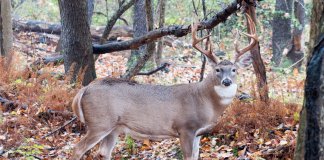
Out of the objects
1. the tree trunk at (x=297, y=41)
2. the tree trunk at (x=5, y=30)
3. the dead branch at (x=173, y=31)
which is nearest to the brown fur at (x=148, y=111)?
the dead branch at (x=173, y=31)

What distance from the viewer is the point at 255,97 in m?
7.79

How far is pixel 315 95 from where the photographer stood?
11.5 feet

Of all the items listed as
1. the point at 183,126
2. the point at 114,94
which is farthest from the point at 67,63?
the point at 183,126

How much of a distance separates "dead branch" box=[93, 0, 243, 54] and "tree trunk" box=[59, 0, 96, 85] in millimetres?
510

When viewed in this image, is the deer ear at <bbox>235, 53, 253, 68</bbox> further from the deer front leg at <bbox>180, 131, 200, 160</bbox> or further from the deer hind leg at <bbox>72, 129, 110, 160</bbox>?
the deer hind leg at <bbox>72, 129, 110, 160</bbox>

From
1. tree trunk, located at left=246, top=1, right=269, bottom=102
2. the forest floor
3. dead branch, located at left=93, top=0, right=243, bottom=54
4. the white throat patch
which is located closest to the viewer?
the white throat patch

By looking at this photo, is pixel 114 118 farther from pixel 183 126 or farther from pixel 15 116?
pixel 15 116

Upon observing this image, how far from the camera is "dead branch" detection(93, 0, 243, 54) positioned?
24.3ft

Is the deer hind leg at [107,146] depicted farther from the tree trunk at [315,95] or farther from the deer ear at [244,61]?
the tree trunk at [315,95]

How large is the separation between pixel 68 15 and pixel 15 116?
2.06 m

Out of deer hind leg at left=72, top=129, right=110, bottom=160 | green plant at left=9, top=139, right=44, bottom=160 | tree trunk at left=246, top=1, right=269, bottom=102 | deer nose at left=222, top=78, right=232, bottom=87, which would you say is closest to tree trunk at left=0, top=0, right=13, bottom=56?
green plant at left=9, top=139, right=44, bottom=160

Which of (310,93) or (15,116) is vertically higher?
(310,93)

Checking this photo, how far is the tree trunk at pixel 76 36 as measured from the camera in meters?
8.98

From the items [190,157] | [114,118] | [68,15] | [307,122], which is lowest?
[190,157]
